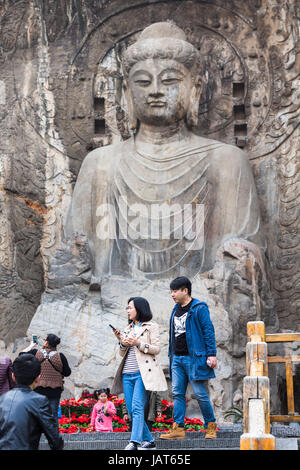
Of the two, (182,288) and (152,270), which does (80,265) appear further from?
(182,288)

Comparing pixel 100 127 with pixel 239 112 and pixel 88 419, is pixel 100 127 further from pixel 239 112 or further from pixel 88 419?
pixel 88 419

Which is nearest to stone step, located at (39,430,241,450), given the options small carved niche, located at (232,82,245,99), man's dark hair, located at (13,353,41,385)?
man's dark hair, located at (13,353,41,385)

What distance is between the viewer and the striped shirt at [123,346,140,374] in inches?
275

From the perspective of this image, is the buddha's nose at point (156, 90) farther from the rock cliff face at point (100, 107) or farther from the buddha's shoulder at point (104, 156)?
the rock cliff face at point (100, 107)

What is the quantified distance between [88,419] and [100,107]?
18.4 ft

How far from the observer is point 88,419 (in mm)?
8461

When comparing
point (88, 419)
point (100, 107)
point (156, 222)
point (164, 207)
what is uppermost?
point (100, 107)

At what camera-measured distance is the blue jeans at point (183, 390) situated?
7.11 metres

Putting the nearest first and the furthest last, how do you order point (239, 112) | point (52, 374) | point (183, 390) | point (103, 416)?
point (183, 390) → point (52, 374) → point (103, 416) → point (239, 112)

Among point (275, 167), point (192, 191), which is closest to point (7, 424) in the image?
point (192, 191)

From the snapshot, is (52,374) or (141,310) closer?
(141,310)

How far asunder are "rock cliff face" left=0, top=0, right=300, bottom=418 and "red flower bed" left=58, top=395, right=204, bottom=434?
2.87 metres

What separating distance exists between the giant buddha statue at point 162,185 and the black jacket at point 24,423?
548cm

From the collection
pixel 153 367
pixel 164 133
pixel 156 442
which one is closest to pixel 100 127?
pixel 164 133
